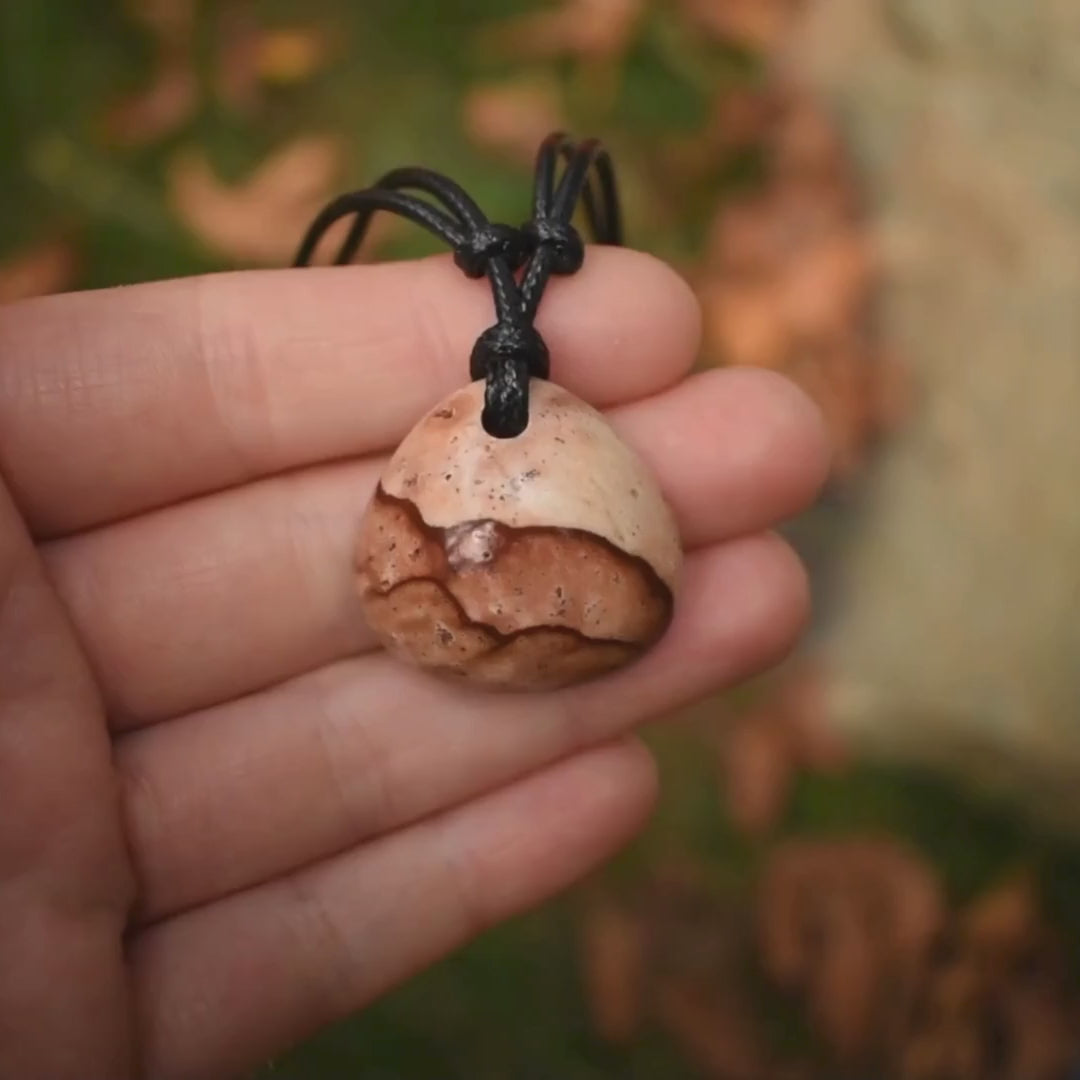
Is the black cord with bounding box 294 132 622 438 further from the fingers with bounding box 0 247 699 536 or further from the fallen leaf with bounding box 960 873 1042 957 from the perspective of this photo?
the fallen leaf with bounding box 960 873 1042 957

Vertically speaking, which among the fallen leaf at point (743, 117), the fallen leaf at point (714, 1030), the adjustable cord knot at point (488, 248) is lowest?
the fallen leaf at point (714, 1030)

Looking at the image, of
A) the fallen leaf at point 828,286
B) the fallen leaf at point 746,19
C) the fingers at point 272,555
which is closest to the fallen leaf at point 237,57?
the fallen leaf at point 746,19

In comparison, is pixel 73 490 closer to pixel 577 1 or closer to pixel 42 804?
pixel 42 804

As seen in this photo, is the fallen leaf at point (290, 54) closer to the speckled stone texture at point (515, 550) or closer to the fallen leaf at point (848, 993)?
the speckled stone texture at point (515, 550)

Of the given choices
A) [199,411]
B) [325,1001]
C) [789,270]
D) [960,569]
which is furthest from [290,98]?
[325,1001]

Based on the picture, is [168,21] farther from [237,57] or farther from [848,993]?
[848,993]

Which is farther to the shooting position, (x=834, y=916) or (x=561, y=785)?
(x=834, y=916)

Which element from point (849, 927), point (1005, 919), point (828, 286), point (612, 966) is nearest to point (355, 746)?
point (612, 966)
